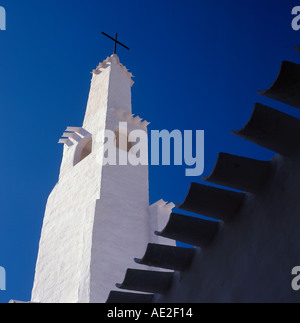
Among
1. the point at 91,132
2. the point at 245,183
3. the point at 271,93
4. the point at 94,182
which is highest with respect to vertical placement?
the point at 91,132

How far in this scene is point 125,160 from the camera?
1631 centimetres

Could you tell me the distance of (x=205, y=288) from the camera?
15.5ft

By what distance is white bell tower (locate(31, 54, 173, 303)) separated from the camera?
40.8 feet

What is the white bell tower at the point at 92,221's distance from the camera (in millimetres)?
12445

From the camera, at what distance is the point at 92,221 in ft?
43.7

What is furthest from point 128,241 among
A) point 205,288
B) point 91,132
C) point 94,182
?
point 205,288

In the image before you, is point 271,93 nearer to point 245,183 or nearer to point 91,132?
point 245,183

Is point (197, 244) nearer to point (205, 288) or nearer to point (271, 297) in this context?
point (205, 288)

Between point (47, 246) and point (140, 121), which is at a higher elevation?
point (140, 121)

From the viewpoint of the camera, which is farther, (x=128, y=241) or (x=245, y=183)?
(x=128, y=241)
